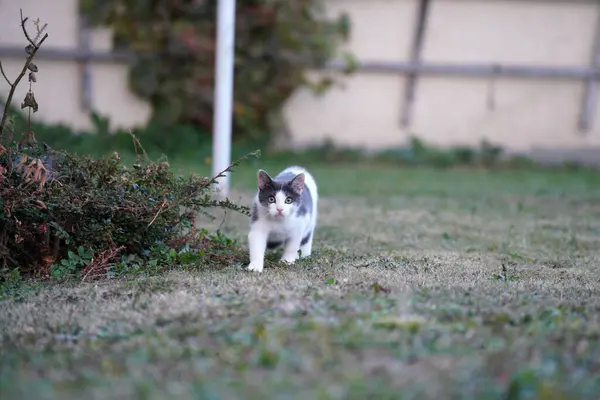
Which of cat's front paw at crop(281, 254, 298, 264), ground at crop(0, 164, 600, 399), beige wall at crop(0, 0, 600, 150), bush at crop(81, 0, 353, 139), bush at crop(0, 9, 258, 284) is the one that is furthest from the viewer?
beige wall at crop(0, 0, 600, 150)

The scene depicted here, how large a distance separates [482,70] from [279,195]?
28.4 ft

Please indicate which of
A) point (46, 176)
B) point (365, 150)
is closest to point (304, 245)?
point (46, 176)

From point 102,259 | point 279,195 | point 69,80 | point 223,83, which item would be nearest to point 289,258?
point 279,195

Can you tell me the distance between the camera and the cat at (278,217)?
457 cm

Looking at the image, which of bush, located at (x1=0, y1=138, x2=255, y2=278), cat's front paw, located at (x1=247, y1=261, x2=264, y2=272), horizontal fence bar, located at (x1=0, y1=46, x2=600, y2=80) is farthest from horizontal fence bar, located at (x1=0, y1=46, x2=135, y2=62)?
cat's front paw, located at (x1=247, y1=261, x2=264, y2=272)

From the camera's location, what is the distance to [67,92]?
11.8 metres

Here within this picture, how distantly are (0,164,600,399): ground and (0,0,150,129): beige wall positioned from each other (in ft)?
24.4

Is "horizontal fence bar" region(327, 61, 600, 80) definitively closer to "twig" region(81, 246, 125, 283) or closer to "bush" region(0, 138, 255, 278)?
"bush" region(0, 138, 255, 278)

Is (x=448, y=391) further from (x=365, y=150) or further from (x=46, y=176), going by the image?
(x=365, y=150)

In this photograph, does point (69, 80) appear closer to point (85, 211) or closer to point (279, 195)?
point (85, 211)

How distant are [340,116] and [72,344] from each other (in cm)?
957

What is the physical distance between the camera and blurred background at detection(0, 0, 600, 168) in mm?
11375

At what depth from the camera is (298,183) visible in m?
4.76

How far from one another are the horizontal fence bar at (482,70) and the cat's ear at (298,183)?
7.66m
